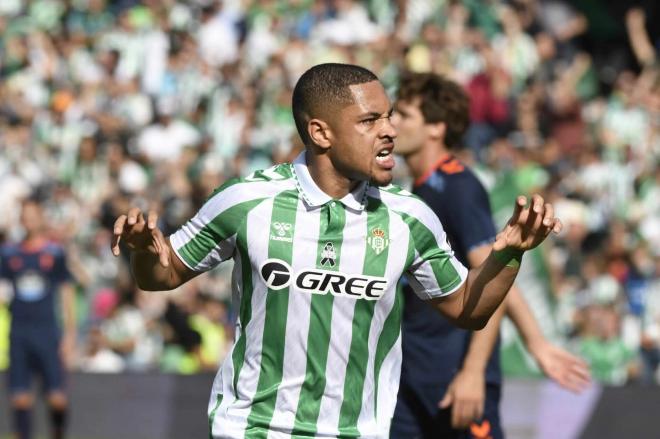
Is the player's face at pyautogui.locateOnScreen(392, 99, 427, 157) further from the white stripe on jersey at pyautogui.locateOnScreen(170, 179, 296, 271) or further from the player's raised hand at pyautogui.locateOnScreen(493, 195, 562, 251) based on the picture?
the player's raised hand at pyautogui.locateOnScreen(493, 195, 562, 251)

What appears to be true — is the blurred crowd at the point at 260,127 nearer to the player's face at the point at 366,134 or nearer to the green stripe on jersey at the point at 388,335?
the green stripe on jersey at the point at 388,335

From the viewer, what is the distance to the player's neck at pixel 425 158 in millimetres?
6465

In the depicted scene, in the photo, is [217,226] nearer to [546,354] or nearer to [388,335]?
[388,335]

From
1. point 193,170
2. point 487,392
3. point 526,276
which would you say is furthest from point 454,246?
point 193,170

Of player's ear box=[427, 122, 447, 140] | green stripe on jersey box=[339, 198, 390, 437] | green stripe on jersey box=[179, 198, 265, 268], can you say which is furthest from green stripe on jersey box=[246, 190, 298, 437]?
player's ear box=[427, 122, 447, 140]

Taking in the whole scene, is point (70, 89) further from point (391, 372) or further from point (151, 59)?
point (391, 372)

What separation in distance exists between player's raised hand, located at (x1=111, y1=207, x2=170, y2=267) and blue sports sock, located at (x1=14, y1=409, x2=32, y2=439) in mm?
7527

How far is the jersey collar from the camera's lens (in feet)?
15.9

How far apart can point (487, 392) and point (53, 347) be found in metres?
6.64

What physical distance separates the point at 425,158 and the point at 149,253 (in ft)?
6.76

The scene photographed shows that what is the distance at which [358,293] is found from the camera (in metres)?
4.75

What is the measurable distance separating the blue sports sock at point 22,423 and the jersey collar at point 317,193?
7.58 metres

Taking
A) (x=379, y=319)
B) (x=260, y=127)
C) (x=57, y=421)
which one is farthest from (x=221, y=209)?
(x=260, y=127)

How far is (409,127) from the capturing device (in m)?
6.55
